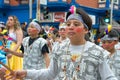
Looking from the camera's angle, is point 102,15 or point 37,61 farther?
point 102,15

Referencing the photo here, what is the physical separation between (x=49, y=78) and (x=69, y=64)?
302mm

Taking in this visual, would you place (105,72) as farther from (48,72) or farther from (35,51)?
(35,51)

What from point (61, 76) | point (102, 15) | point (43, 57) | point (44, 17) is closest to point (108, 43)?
point (43, 57)

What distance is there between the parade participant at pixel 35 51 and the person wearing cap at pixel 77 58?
9.61ft

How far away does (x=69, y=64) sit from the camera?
3.81 meters

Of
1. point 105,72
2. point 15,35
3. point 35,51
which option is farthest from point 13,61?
point 105,72

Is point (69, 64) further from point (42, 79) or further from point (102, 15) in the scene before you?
point (102, 15)

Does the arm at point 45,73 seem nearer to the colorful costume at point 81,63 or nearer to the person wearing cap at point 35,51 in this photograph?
the colorful costume at point 81,63

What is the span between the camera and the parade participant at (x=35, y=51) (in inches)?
270

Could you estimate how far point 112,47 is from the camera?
20.7ft

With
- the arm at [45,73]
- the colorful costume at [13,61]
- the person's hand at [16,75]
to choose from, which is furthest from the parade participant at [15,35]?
the person's hand at [16,75]

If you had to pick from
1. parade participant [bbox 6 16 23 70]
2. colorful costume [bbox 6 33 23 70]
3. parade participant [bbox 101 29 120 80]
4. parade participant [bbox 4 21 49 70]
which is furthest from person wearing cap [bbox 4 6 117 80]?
colorful costume [bbox 6 33 23 70]

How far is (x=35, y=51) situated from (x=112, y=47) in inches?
57.8

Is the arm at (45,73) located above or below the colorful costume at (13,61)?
above
